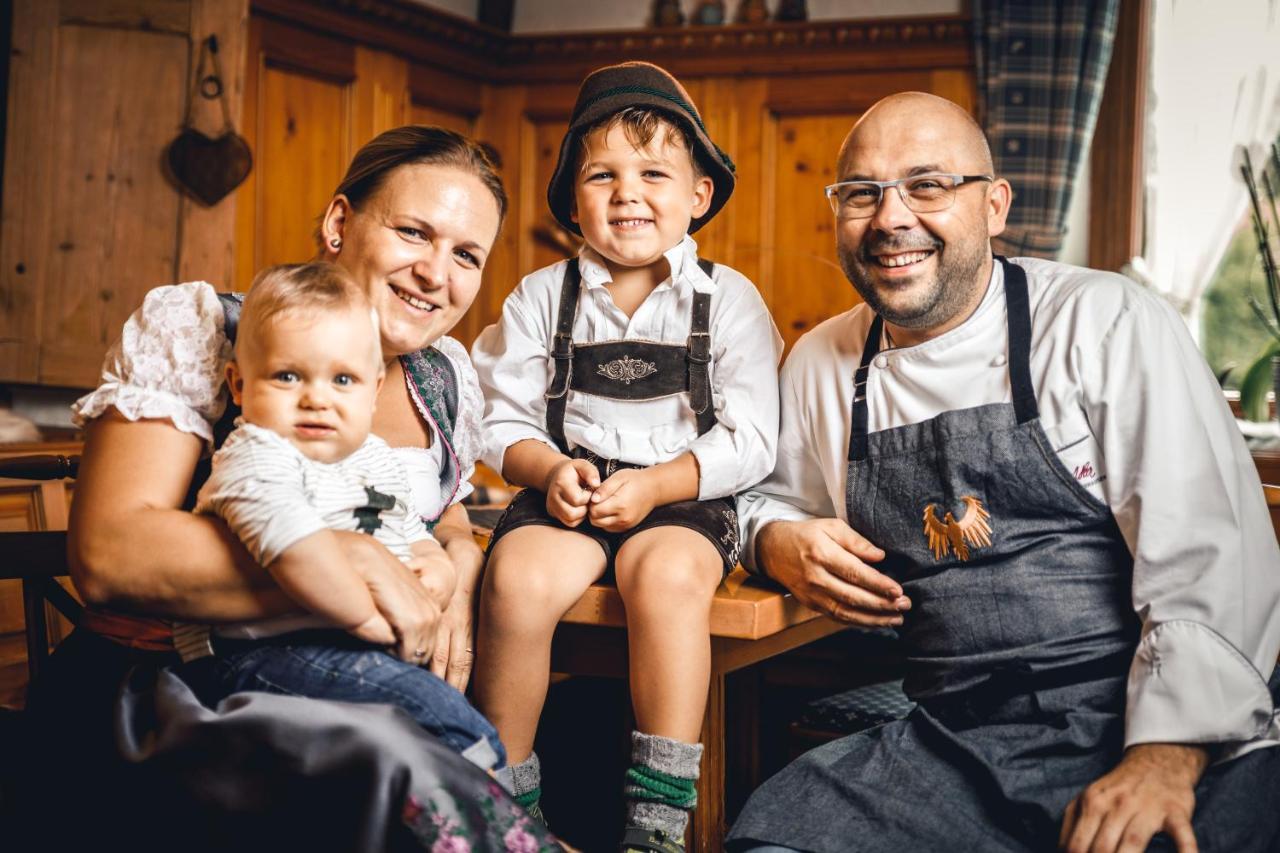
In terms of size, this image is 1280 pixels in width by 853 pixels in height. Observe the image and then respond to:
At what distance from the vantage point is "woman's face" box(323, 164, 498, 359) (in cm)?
168

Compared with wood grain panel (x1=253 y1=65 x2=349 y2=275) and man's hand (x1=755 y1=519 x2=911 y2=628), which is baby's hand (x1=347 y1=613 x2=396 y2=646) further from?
wood grain panel (x1=253 y1=65 x2=349 y2=275)

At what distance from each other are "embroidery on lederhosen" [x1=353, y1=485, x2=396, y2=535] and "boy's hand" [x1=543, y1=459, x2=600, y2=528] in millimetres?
408

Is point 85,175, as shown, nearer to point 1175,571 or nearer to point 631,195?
point 631,195

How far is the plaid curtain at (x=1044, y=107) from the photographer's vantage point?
15.3ft

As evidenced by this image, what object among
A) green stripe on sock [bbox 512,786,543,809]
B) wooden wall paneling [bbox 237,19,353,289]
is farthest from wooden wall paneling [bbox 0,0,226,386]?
green stripe on sock [bbox 512,786,543,809]

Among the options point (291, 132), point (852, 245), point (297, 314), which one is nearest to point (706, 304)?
point (852, 245)

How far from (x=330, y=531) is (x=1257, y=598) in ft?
4.02

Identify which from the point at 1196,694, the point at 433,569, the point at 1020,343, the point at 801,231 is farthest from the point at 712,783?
the point at 801,231

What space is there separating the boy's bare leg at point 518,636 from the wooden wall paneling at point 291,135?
306cm

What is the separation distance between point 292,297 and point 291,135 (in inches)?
142

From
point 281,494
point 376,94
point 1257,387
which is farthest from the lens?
point 376,94

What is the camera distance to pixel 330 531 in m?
1.35

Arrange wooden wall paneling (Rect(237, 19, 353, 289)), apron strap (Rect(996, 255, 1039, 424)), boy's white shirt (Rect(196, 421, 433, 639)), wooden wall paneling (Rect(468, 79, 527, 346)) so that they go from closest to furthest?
boy's white shirt (Rect(196, 421, 433, 639)) < apron strap (Rect(996, 255, 1039, 424)) < wooden wall paneling (Rect(237, 19, 353, 289)) < wooden wall paneling (Rect(468, 79, 527, 346))

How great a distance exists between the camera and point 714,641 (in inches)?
71.0
